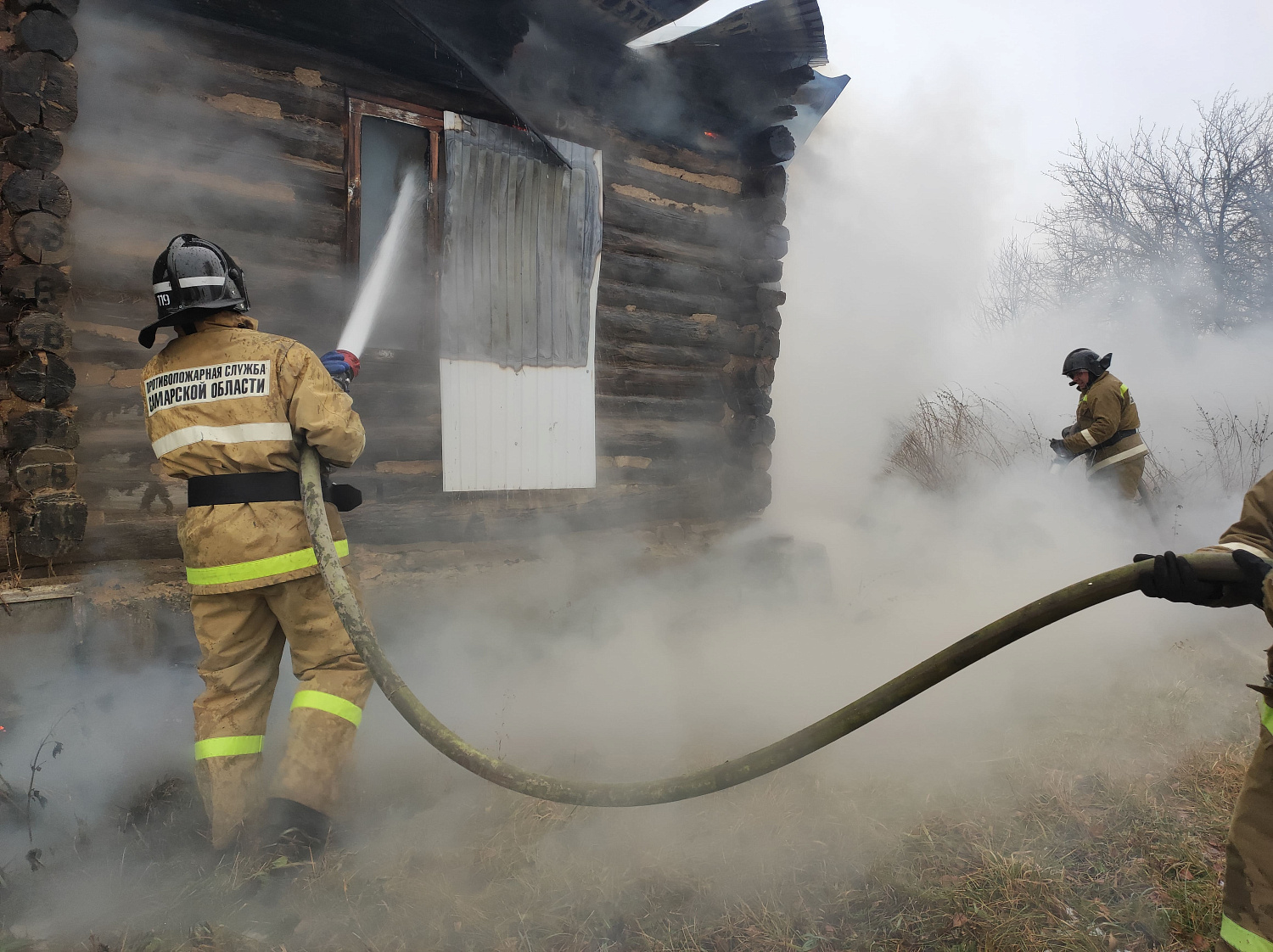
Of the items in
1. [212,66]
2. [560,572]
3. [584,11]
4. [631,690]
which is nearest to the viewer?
[212,66]

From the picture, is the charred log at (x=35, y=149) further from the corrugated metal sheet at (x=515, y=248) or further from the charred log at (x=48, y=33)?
the corrugated metal sheet at (x=515, y=248)

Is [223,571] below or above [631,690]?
above

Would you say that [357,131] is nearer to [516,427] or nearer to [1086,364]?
[516,427]

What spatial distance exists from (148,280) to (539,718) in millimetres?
3136

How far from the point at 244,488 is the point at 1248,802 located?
3009 mm

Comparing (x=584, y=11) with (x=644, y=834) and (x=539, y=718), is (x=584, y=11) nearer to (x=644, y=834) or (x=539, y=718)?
(x=539, y=718)

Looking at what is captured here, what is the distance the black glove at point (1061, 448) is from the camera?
703 centimetres

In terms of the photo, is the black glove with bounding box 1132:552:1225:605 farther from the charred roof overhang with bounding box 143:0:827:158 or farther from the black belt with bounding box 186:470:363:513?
the charred roof overhang with bounding box 143:0:827:158

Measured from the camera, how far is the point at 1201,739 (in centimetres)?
379

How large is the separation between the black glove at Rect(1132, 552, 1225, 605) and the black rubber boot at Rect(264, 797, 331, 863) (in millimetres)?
2658

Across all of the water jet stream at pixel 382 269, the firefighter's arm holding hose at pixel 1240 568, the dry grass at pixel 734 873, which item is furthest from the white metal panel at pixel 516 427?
the firefighter's arm holding hose at pixel 1240 568

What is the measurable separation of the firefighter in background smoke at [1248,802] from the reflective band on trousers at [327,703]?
250 cm

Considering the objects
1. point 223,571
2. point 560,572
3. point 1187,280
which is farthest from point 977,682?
point 1187,280

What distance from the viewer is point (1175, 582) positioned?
171 cm
